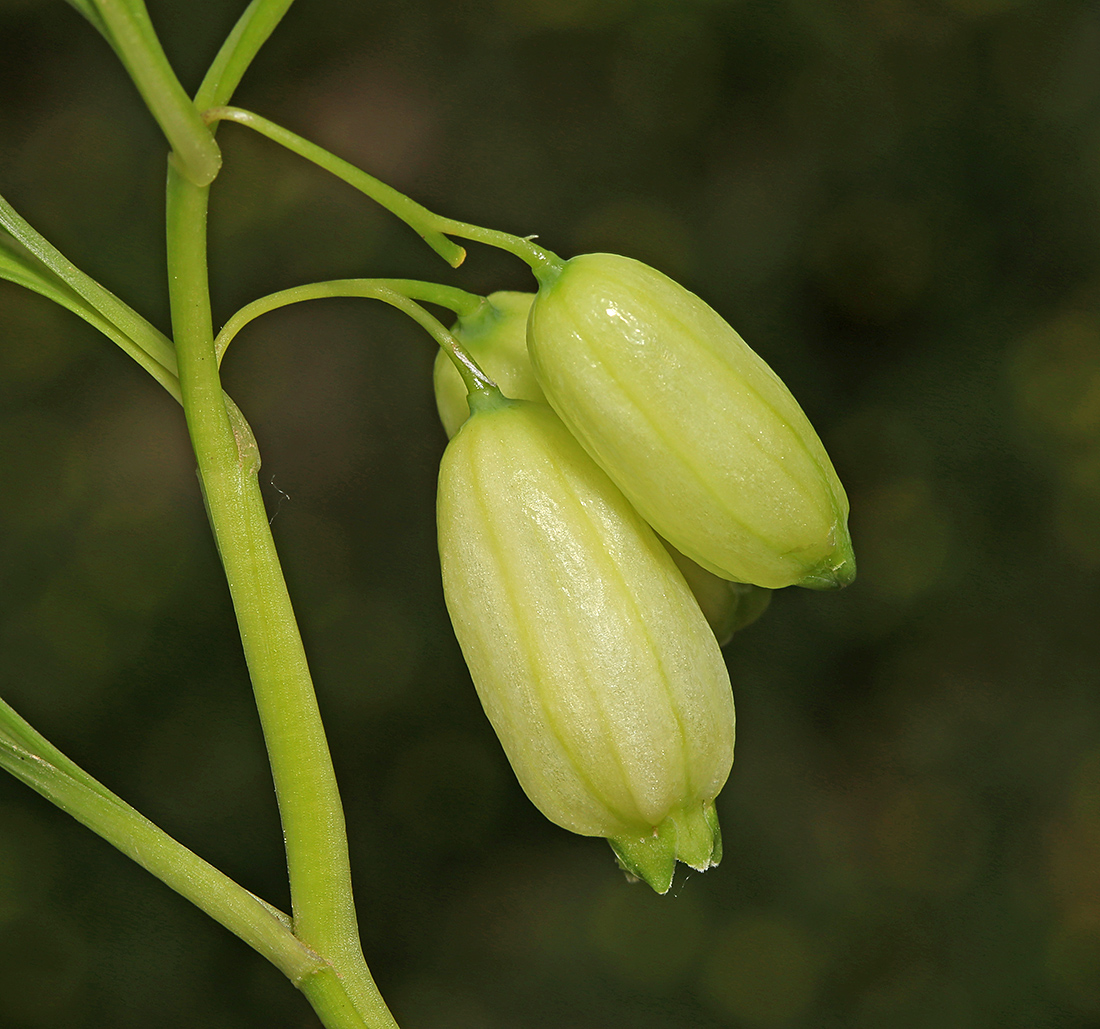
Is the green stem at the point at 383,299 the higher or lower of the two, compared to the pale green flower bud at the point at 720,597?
higher

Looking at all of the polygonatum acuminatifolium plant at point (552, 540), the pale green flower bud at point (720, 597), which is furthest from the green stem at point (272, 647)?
the pale green flower bud at point (720, 597)

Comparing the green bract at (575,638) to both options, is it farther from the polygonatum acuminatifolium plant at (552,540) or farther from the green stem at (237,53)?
the green stem at (237,53)

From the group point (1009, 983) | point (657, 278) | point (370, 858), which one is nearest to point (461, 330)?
point (657, 278)

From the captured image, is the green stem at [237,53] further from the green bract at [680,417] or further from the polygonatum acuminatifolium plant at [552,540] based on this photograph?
the green bract at [680,417]

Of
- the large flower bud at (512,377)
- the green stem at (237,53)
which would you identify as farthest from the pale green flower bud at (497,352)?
the green stem at (237,53)

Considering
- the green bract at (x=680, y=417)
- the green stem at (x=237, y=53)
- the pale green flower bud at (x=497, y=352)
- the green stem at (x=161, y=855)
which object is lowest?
the green stem at (x=161, y=855)

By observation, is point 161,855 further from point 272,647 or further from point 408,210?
point 408,210
